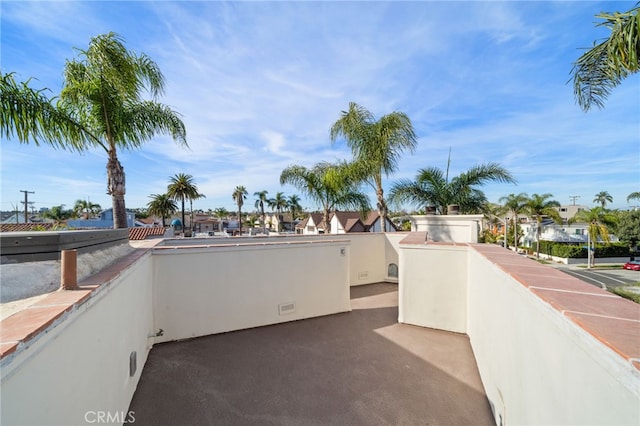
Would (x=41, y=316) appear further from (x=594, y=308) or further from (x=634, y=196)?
(x=634, y=196)

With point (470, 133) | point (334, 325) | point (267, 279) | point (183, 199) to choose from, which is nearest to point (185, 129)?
point (267, 279)

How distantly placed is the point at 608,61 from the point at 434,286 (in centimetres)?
501

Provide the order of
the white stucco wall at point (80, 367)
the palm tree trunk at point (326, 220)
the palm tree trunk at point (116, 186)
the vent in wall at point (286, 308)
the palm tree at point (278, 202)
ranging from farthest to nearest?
the palm tree at point (278, 202)
the palm tree trunk at point (326, 220)
the vent in wall at point (286, 308)
the palm tree trunk at point (116, 186)
the white stucco wall at point (80, 367)

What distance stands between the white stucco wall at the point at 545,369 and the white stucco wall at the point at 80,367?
7.30 feet

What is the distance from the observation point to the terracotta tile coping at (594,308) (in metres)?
0.94

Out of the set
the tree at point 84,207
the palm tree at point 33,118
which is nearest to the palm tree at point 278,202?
the tree at point 84,207

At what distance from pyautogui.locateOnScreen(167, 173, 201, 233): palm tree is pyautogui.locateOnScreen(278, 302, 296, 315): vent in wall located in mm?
25497

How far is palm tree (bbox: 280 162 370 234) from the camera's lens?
9938mm

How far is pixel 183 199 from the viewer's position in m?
27.8

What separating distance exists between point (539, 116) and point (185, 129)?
39.1ft

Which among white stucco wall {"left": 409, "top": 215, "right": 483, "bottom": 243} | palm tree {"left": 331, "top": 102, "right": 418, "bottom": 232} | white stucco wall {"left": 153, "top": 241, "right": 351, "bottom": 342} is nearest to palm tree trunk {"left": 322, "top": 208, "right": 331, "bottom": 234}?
palm tree {"left": 331, "top": 102, "right": 418, "bottom": 232}

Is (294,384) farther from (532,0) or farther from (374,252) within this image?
(532,0)

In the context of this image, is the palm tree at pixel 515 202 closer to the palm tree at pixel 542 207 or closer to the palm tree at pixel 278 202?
the palm tree at pixel 542 207

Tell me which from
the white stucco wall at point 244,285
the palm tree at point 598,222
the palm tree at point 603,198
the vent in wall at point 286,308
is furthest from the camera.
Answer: the palm tree at point 603,198
